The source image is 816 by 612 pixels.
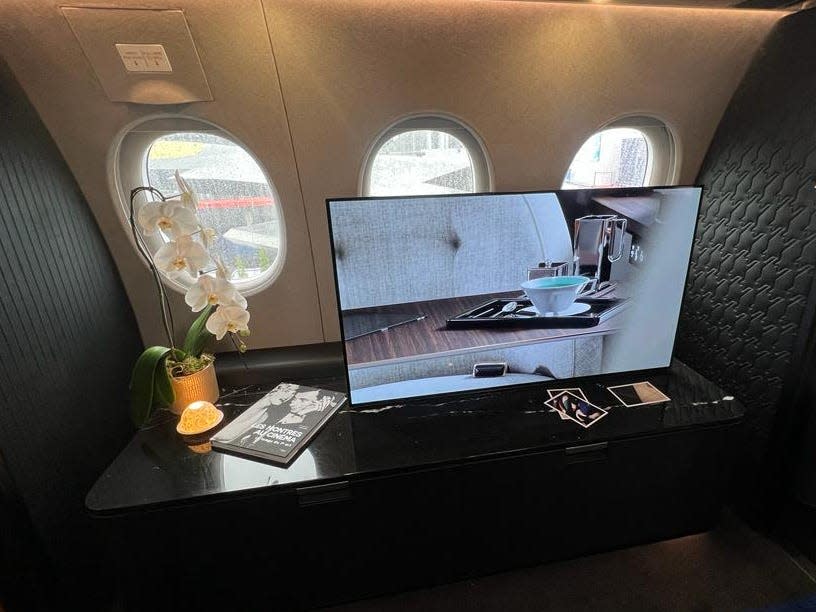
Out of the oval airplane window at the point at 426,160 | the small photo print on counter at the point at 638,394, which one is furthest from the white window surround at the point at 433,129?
the small photo print on counter at the point at 638,394

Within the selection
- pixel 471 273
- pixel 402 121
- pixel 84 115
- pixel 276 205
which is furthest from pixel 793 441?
pixel 84 115

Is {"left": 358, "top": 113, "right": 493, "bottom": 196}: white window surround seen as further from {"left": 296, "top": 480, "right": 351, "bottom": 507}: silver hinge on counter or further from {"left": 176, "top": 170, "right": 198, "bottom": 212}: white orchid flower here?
{"left": 296, "top": 480, "right": 351, "bottom": 507}: silver hinge on counter

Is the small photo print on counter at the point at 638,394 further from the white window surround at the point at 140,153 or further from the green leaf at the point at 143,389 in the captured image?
the green leaf at the point at 143,389

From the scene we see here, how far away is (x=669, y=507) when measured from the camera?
1406mm

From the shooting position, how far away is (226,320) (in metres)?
1.31

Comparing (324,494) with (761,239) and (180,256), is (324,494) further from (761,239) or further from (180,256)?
(761,239)

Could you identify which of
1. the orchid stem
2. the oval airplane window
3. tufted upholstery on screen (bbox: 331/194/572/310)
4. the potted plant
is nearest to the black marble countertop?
the potted plant

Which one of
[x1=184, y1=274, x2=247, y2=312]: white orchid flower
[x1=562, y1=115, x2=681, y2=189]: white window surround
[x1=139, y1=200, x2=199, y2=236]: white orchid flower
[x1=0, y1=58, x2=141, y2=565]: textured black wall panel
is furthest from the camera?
[x1=562, y1=115, x2=681, y2=189]: white window surround

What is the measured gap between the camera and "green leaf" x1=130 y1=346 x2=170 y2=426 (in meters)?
1.31

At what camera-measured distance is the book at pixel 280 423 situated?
1263mm

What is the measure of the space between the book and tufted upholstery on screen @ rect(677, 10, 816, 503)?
155cm

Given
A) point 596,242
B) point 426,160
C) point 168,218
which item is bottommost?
point 596,242

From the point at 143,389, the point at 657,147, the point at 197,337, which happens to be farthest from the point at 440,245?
the point at 657,147

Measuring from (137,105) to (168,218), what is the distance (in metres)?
0.50
